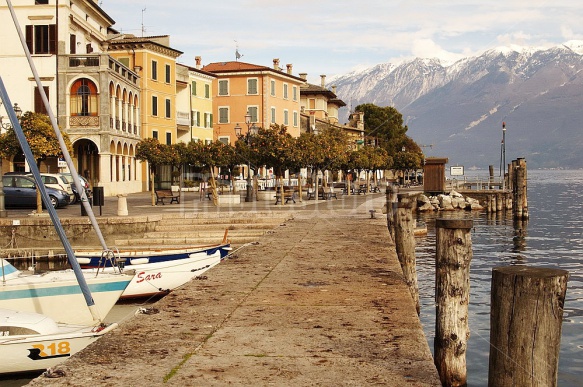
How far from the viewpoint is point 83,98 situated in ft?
156

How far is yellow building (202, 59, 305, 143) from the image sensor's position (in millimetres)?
75625

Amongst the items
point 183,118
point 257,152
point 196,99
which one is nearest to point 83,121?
point 257,152

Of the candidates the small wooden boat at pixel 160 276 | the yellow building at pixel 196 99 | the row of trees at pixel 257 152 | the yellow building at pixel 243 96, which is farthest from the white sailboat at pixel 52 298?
the yellow building at pixel 243 96

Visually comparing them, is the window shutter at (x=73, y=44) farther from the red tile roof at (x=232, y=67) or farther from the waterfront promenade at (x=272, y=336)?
the waterfront promenade at (x=272, y=336)

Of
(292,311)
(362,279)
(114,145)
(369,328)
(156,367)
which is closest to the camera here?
(156,367)

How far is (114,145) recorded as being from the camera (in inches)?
1924

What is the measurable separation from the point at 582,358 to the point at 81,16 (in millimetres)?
43835

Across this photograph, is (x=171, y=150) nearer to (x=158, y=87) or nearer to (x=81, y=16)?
(x=81, y=16)

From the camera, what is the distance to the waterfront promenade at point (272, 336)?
19.6ft

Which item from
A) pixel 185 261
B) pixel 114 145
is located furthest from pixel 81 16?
pixel 185 261

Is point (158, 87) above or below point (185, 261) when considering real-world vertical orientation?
above

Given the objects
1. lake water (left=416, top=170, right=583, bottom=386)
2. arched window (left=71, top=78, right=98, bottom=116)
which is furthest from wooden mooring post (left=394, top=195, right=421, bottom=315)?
arched window (left=71, top=78, right=98, bottom=116)

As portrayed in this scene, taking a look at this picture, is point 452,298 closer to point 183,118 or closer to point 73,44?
point 73,44

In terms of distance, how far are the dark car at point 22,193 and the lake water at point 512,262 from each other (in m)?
15.9
